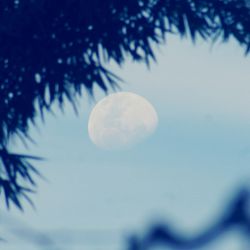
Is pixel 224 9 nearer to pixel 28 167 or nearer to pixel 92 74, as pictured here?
pixel 92 74

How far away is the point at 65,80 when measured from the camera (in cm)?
423

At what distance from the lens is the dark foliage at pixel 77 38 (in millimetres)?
4176

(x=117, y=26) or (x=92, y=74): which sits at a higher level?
(x=117, y=26)

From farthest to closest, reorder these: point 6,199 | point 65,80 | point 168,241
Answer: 1. point 65,80
2. point 6,199
3. point 168,241

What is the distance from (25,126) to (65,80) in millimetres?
492

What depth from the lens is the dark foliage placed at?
4.18 metres

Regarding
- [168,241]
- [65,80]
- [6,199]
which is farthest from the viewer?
[65,80]

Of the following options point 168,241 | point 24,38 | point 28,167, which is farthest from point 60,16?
point 168,241

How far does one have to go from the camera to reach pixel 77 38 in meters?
4.31

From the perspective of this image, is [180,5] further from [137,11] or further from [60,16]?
[60,16]

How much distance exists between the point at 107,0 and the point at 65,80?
736mm

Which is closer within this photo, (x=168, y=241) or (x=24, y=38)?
(x=168, y=241)

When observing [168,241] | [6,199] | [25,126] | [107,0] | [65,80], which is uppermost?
[107,0]

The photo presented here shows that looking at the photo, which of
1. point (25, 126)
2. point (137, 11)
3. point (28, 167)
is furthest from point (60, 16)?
point (28, 167)
